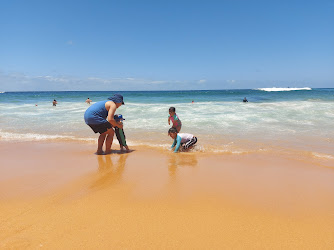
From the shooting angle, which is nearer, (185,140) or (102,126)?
(102,126)

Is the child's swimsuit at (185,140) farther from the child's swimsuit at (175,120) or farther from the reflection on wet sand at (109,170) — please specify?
the reflection on wet sand at (109,170)

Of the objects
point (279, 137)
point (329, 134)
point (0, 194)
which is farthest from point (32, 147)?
point (329, 134)

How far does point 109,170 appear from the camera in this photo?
4.07 m

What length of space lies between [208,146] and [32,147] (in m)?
4.37

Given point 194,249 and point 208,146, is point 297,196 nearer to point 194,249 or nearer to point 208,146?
point 194,249

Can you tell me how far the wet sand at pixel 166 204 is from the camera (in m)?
2.13

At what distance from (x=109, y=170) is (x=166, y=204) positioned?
1.63m

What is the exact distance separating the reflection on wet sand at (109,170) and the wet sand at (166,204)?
0.02 m

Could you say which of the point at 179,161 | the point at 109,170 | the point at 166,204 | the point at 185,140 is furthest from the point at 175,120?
the point at 166,204

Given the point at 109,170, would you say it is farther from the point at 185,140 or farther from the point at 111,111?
the point at 185,140

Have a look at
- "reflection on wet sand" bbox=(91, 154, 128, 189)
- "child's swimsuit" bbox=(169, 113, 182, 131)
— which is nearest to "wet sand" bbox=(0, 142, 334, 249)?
"reflection on wet sand" bbox=(91, 154, 128, 189)

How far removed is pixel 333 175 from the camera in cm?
378

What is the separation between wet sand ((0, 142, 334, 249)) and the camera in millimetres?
2131

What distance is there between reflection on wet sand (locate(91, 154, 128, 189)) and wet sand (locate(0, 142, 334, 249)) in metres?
0.02
